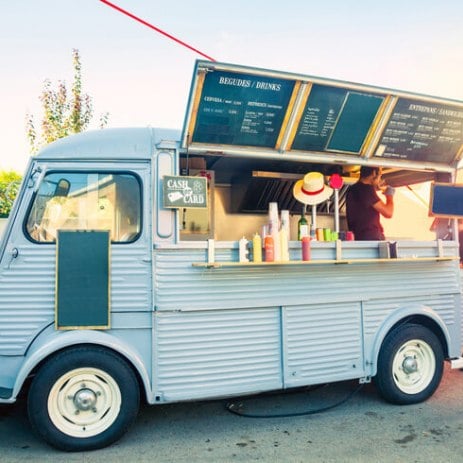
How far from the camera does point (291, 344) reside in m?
4.01

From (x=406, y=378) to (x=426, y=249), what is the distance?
135cm

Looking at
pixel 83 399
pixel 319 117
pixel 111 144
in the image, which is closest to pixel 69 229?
pixel 111 144

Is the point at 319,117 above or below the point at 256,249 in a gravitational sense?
above

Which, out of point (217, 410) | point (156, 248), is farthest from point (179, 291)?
point (217, 410)

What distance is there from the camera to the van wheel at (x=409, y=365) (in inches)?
173

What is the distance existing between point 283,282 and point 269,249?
361 millimetres

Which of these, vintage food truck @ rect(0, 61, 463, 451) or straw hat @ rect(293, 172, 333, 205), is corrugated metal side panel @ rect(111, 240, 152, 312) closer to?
vintage food truck @ rect(0, 61, 463, 451)

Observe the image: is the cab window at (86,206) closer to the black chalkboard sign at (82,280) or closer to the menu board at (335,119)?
the black chalkboard sign at (82,280)

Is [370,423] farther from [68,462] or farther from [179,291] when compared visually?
[68,462]

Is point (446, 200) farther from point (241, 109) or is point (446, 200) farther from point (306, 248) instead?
point (241, 109)

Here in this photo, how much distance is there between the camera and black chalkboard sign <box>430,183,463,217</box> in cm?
478

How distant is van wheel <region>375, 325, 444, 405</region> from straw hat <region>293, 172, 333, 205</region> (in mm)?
1555

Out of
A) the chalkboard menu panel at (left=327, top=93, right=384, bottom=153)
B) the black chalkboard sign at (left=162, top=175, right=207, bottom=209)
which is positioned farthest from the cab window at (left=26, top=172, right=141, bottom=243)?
the chalkboard menu panel at (left=327, top=93, right=384, bottom=153)

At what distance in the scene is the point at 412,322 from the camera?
4613 mm
